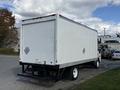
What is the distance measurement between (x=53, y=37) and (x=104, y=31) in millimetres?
67103

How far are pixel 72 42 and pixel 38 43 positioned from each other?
1.90 meters

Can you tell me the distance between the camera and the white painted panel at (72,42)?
9328 mm

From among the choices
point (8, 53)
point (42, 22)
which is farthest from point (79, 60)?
point (8, 53)

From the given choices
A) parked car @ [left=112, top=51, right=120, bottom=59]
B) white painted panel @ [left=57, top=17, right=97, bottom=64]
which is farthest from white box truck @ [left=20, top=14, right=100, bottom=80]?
parked car @ [left=112, top=51, right=120, bottom=59]

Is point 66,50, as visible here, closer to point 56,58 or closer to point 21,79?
point 56,58

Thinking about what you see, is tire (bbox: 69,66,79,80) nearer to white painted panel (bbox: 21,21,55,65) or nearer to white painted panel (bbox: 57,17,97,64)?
white painted panel (bbox: 57,17,97,64)

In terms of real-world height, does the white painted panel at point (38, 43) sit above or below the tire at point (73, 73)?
above

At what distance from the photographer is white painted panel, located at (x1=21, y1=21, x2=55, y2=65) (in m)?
9.33

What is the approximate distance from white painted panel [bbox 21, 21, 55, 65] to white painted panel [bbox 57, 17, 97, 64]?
389 mm

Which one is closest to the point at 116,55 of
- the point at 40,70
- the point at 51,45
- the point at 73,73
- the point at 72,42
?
the point at 73,73

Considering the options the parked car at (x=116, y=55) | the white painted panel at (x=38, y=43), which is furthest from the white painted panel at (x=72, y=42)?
the parked car at (x=116, y=55)

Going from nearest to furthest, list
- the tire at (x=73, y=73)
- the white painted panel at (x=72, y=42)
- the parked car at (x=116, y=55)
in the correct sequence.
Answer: the white painted panel at (x=72, y=42), the tire at (x=73, y=73), the parked car at (x=116, y=55)

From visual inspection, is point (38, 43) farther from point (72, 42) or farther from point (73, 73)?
point (73, 73)

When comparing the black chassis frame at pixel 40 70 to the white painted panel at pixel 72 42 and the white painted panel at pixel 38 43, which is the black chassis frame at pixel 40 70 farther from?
the white painted panel at pixel 72 42
